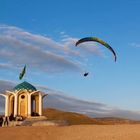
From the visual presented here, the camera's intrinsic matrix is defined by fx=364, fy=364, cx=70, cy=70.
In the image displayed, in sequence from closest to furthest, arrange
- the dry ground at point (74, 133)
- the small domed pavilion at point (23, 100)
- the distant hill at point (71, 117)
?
the dry ground at point (74, 133), the small domed pavilion at point (23, 100), the distant hill at point (71, 117)

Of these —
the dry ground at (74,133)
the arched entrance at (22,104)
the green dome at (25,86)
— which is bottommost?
the dry ground at (74,133)

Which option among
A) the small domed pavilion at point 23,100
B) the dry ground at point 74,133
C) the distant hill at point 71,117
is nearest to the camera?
the dry ground at point 74,133

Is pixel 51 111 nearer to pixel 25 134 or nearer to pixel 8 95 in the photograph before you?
pixel 8 95

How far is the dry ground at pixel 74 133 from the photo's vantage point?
2953 cm

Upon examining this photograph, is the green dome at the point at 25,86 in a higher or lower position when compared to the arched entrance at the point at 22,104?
higher

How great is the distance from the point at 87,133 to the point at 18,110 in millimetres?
23433

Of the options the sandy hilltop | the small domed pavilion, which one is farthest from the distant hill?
the sandy hilltop

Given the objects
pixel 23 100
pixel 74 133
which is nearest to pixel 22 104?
pixel 23 100

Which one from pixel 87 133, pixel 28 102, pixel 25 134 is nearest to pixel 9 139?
pixel 25 134

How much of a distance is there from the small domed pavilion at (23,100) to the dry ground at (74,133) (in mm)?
17472

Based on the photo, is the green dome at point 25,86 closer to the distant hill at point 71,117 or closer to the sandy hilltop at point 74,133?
the sandy hilltop at point 74,133

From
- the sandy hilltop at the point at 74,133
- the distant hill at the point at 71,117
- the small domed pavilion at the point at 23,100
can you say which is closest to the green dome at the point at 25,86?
the small domed pavilion at the point at 23,100

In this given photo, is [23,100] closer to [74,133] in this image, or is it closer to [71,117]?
[74,133]

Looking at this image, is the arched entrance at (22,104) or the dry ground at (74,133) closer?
the dry ground at (74,133)
